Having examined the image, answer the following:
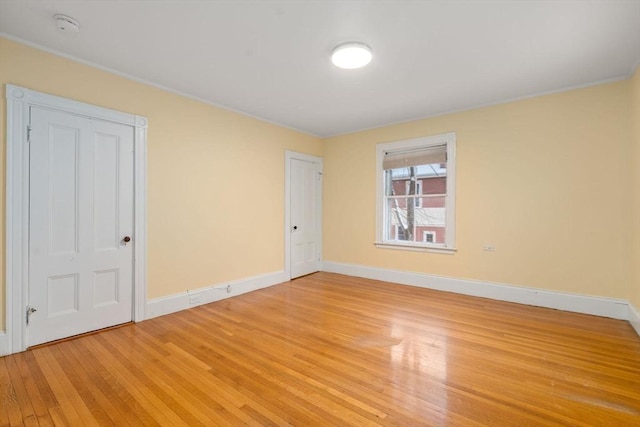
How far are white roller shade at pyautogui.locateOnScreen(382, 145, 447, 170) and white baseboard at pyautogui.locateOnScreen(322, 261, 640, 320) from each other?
186cm

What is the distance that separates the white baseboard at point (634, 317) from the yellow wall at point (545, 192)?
218 mm

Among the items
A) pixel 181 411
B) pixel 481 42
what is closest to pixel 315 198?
pixel 481 42

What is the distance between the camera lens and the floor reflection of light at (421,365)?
193 centimetres

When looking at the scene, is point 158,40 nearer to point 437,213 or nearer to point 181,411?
point 181,411

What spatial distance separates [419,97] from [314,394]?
3.66 metres

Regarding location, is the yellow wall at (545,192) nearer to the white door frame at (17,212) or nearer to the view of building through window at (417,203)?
the view of building through window at (417,203)

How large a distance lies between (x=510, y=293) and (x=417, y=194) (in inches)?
76.5

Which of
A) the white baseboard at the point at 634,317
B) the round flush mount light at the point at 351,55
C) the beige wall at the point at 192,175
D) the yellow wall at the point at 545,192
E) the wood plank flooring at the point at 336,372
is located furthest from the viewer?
the yellow wall at the point at 545,192

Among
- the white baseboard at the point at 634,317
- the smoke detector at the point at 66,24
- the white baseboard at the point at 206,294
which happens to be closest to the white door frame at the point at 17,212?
the smoke detector at the point at 66,24

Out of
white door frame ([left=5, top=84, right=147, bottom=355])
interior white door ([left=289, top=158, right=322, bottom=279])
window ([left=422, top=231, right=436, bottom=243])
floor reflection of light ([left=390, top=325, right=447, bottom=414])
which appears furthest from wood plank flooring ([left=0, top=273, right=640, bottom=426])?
interior white door ([left=289, top=158, right=322, bottom=279])

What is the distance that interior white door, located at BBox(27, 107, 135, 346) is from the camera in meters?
2.60

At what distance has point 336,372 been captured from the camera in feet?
7.24

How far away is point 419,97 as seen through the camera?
3.81 m

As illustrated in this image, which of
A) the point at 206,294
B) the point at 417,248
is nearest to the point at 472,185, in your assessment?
the point at 417,248
